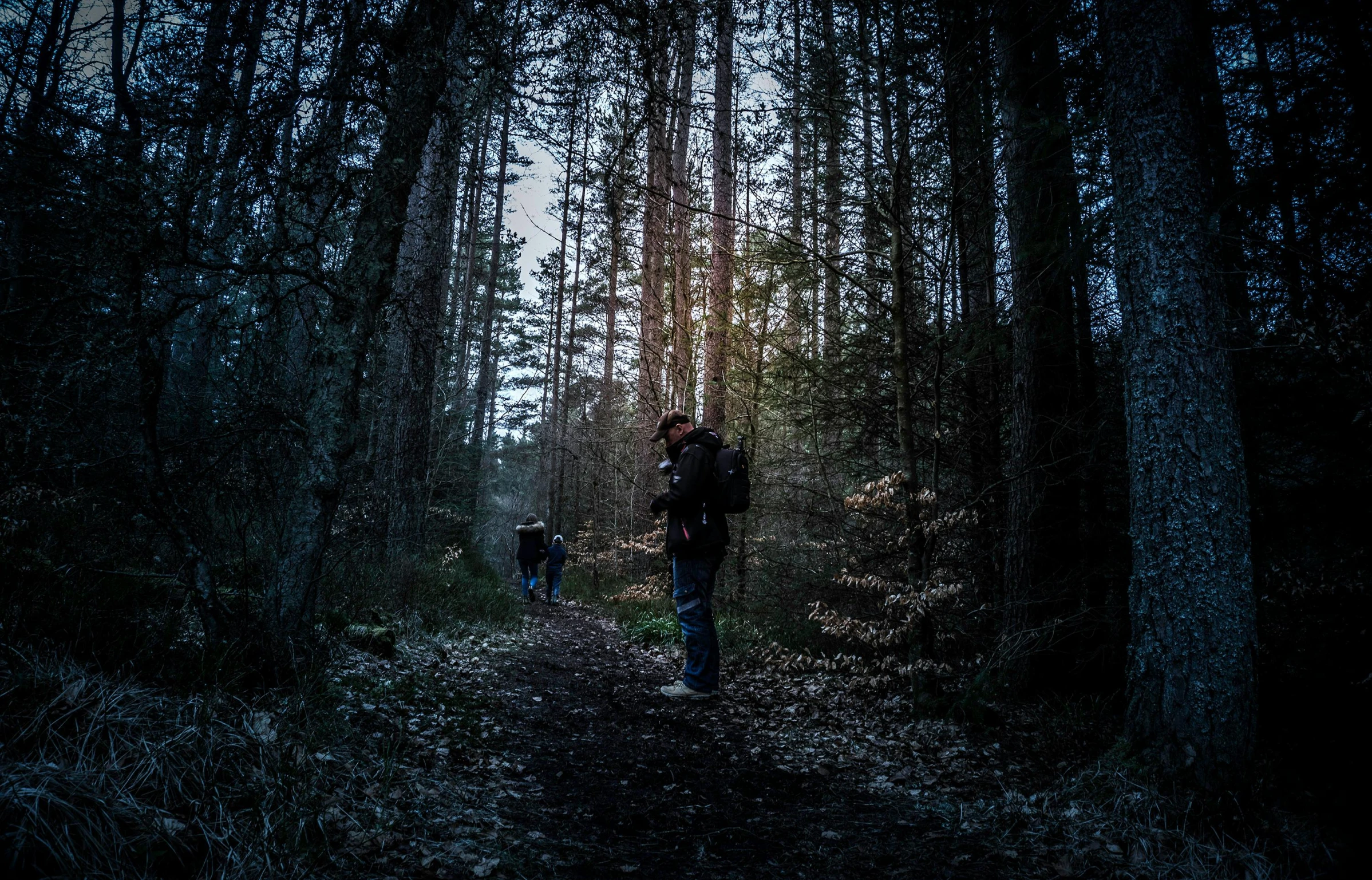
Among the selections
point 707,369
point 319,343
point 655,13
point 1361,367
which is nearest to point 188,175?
point 319,343

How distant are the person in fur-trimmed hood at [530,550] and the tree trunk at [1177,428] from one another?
13.0 metres

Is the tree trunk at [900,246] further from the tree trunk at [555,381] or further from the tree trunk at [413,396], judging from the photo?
the tree trunk at [555,381]

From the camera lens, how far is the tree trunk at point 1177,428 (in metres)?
3.25

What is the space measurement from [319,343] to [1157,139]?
5401mm

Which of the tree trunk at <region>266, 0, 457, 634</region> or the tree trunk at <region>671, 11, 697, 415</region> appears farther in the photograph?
the tree trunk at <region>671, 11, 697, 415</region>

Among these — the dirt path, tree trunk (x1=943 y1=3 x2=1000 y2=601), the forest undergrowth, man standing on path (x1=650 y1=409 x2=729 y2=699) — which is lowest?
the dirt path

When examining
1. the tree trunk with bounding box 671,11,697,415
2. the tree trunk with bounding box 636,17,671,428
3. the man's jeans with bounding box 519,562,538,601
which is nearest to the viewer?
the tree trunk with bounding box 671,11,697,415

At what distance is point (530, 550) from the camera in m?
14.9

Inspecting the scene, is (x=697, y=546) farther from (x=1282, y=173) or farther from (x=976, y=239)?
(x=1282, y=173)

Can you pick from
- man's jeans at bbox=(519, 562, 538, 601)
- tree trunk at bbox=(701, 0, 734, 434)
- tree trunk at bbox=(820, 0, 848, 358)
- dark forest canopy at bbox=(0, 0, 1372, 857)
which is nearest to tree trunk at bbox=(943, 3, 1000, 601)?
dark forest canopy at bbox=(0, 0, 1372, 857)

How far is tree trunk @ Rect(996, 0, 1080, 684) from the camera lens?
5.36 m

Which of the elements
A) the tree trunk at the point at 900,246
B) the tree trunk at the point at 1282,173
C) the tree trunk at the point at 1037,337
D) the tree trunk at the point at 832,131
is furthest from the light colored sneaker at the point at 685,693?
the tree trunk at the point at 1282,173

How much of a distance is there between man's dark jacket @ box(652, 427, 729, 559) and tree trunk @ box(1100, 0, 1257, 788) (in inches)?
120

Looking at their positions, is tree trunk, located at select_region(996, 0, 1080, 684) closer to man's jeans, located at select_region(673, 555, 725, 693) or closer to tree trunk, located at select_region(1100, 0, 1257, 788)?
tree trunk, located at select_region(1100, 0, 1257, 788)
